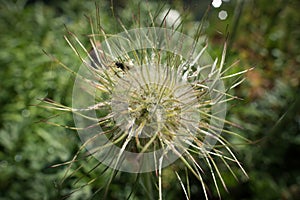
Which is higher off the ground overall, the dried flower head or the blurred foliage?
the blurred foliage

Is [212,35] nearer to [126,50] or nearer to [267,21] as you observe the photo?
[267,21]

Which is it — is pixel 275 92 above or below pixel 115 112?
above

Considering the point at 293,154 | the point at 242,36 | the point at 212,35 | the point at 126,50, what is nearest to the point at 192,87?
the point at 126,50

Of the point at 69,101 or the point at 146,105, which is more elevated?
the point at 69,101

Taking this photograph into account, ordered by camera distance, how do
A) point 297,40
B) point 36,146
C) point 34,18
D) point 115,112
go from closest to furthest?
point 115,112
point 36,146
point 34,18
point 297,40

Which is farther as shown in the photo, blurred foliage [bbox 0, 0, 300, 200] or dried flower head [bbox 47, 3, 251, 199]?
blurred foliage [bbox 0, 0, 300, 200]

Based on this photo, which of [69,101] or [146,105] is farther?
[69,101]

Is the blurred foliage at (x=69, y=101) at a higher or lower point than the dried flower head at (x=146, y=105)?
higher

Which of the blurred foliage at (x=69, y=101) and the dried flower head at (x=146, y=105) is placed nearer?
the dried flower head at (x=146, y=105)
